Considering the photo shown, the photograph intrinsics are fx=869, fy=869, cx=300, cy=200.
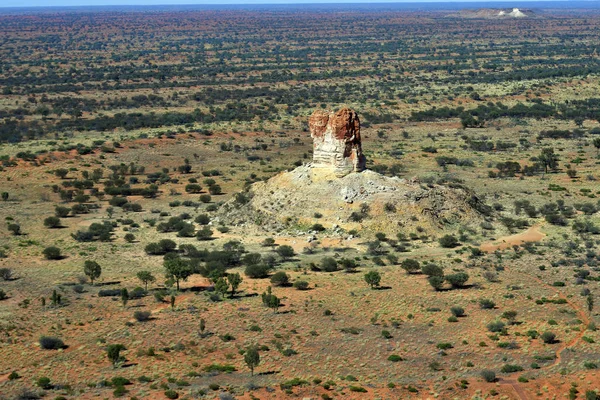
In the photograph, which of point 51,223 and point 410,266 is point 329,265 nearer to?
point 410,266

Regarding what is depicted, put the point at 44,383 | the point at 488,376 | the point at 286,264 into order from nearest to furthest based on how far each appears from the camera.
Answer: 1. the point at 44,383
2. the point at 488,376
3. the point at 286,264

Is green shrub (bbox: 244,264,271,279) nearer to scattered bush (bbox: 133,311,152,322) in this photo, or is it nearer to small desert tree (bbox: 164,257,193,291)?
small desert tree (bbox: 164,257,193,291)

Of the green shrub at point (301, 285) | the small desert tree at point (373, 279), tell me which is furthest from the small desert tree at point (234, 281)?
the small desert tree at point (373, 279)

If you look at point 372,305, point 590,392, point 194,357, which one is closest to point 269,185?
point 372,305

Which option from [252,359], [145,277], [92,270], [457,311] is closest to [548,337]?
[457,311]

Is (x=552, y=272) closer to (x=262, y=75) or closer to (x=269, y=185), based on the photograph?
(x=269, y=185)
